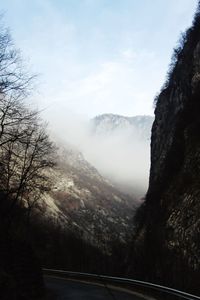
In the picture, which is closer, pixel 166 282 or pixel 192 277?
pixel 192 277

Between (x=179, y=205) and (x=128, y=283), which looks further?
(x=179, y=205)

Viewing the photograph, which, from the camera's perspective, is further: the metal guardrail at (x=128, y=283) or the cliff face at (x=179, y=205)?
the cliff face at (x=179, y=205)

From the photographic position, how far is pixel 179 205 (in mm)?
33188

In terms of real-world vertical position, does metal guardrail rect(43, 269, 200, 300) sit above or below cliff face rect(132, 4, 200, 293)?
below

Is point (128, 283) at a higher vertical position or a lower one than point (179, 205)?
lower

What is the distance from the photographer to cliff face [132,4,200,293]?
25766 millimetres

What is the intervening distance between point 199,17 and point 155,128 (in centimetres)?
1504

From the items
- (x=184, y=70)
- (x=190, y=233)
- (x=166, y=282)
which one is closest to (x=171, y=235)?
(x=190, y=233)

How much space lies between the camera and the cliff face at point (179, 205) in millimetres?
25766

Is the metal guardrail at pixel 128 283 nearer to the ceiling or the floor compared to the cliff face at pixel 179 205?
nearer to the floor

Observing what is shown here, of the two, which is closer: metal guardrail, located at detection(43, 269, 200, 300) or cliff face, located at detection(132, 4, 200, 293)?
metal guardrail, located at detection(43, 269, 200, 300)

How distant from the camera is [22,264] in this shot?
20.6 meters

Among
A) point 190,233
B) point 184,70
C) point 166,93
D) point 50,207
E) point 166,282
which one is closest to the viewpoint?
point 166,282

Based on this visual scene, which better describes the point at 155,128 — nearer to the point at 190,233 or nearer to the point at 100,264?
the point at 100,264
